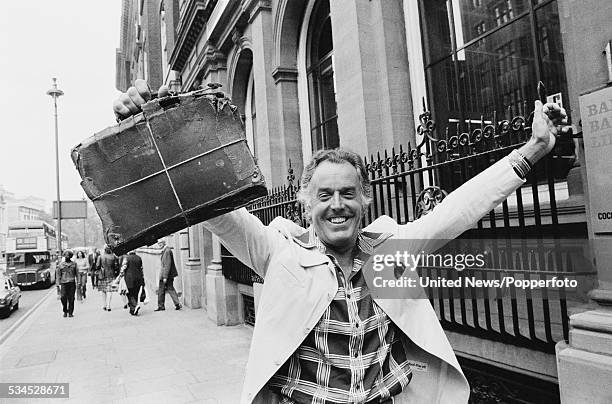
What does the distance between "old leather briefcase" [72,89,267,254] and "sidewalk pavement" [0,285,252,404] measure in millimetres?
4447

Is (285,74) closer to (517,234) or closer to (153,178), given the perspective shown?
(517,234)

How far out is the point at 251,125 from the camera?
12.5 m

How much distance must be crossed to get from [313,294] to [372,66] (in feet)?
16.1

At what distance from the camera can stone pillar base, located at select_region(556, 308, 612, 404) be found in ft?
7.64

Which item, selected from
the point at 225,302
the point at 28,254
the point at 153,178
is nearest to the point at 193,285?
the point at 225,302

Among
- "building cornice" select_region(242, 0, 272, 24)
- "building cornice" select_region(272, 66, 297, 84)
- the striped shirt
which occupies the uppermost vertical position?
"building cornice" select_region(242, 0, 272, 24)

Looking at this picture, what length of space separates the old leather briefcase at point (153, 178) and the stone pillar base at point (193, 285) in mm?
12024

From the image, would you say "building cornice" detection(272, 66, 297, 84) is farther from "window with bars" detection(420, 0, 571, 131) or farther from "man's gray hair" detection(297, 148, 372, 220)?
"man's gray hair" detection(297, 148, 372, 220)

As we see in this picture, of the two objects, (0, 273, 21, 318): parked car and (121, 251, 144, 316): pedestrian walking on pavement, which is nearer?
(121, 251, 144, 316): pedestrian walking on pavement

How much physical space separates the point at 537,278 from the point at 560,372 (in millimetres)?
819

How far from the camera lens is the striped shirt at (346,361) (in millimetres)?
1621

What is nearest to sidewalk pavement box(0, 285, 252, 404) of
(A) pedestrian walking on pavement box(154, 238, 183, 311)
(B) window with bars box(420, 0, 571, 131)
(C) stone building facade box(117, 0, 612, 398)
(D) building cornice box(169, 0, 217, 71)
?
(A) pedestrian walking on pavement box(154, 238, 183, 311)

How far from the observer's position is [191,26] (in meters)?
12.8

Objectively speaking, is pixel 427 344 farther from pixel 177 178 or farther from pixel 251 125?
pixel 251 125
